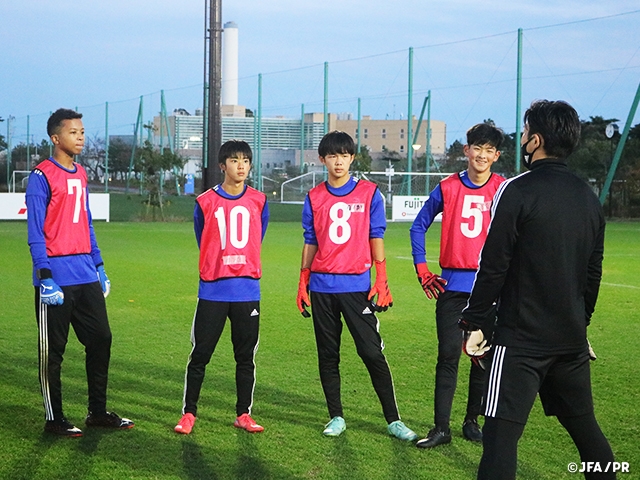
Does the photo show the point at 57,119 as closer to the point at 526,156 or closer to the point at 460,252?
the point at 460,252

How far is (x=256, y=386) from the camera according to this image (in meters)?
7.06

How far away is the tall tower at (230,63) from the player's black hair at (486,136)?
88114 millimetres

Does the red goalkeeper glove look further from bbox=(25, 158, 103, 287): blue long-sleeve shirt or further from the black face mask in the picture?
the black face mask

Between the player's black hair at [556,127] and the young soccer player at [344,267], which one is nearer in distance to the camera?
the player's black hair at [556,127]

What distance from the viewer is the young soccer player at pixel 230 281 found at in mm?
5824

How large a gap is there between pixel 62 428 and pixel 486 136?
3.24 meters

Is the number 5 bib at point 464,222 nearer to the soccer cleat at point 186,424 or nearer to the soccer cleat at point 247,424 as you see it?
the soccer cleat at point 247,424

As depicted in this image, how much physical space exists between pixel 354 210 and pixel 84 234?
176 centimetres

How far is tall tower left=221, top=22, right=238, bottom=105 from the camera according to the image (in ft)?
311

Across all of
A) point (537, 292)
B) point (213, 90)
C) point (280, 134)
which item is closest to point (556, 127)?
point (537, 292)

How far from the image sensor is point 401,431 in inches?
218

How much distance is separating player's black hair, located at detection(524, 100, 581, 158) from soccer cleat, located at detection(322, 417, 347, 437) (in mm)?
2653

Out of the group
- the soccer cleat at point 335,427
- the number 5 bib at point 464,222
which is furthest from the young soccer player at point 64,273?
the number 5 bib at point 464,222

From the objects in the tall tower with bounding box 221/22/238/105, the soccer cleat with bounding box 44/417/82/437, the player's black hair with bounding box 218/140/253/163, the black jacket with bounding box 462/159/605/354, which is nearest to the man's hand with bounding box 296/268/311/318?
the player's black hair with bounding box 218/140/253/163
